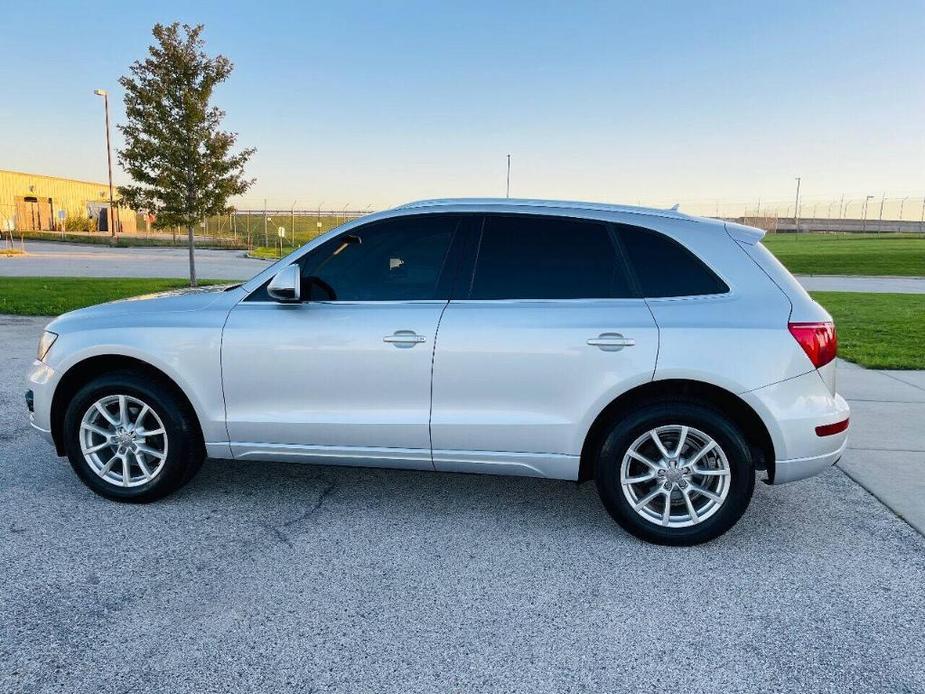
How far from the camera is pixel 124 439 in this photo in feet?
13.1

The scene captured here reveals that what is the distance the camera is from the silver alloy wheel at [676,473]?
351 cm

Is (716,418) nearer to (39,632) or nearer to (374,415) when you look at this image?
(374,415)

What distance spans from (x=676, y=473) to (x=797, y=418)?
65 cm

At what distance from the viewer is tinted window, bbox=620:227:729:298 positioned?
3.53m

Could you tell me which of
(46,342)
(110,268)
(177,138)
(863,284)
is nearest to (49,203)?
(110,268)

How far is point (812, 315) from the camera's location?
3.44m

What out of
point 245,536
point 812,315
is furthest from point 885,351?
point 245,536

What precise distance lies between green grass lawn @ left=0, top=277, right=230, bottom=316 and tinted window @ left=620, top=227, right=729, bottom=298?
29.5 feet

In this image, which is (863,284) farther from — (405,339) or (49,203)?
(49,203)

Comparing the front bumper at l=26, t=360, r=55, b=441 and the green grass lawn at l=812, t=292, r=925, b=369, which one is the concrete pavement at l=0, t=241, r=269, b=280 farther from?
the front bumper at l=26, t=360, r=55, b=441

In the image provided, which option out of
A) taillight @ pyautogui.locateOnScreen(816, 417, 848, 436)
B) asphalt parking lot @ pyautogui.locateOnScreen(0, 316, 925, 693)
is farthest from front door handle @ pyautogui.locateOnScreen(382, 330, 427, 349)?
taillight @ pyautogui.locateOnScreen(816, 417, 848, 436)

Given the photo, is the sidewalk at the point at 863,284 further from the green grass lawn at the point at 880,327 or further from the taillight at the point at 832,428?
the taillight at the point at 832,428

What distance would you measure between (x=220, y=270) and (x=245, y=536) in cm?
2193

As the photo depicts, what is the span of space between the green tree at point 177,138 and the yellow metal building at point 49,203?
35.9m
